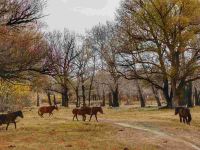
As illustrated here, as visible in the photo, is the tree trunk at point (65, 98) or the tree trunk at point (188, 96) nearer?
the tree trunk at point (188, 96)

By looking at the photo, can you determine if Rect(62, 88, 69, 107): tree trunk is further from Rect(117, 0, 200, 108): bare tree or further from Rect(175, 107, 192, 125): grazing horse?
Rect(175, 107, 192, 125): grazing horse

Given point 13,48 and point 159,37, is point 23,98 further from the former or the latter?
point 13,48

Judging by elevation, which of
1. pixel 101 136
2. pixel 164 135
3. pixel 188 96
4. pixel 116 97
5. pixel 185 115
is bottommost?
pixel 164 135

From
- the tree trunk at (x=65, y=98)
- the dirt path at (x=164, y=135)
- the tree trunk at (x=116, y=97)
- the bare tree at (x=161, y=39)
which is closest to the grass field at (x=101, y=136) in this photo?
the dirt path at (x=164, y=135)

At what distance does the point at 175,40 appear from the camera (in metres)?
59.6

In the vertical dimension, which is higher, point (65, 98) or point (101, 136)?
point (65, 98)

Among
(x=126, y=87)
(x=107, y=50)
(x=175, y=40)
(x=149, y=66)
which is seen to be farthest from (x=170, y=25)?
(x=126, y=87)

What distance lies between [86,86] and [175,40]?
43.4 meters

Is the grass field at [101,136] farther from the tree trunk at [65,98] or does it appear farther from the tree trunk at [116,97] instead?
the tree trunk at [65,98]

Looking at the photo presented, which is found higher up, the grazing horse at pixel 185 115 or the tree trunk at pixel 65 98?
the tree trunk at pixel 65 98

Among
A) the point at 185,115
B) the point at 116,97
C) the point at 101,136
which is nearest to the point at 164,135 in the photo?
the point at 101,136

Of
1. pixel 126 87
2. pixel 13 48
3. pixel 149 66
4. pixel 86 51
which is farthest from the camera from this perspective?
pixel 126 87

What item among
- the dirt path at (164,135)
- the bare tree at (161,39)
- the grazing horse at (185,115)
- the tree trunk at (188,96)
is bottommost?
the dirt path at (164,135)

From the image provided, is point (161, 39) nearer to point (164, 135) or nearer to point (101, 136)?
point (164, 135)
